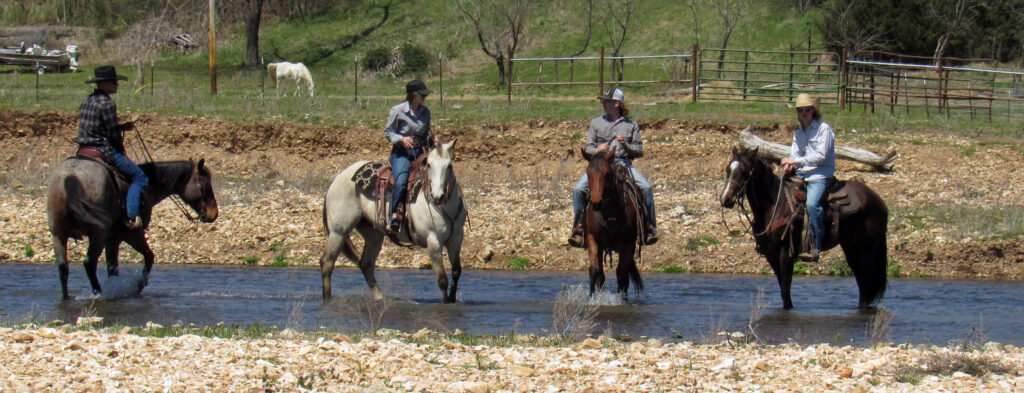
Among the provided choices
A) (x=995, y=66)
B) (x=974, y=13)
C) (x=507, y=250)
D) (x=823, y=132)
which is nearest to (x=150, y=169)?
(x=507, y=250)

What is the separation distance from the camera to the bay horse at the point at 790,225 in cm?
1177

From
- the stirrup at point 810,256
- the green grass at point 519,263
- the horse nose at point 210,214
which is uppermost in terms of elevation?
the horse nose at point 210,214

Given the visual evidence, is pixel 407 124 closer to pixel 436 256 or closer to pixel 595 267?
pixel 436 256

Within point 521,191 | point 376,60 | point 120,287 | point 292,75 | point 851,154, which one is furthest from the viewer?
point 376,60

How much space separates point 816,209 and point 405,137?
458cm

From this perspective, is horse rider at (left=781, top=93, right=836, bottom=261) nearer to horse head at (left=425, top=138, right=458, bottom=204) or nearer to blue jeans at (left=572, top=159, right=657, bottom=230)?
blue jeans at (left=572, top=159, right=657, bottom=230)

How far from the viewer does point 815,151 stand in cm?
1188

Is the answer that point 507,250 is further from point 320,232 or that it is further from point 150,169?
point 150,169

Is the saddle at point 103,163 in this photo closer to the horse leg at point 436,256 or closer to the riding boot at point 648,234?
the horse leg at point 436,256

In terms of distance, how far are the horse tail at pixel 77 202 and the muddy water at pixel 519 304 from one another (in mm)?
982

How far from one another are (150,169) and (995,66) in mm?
31106

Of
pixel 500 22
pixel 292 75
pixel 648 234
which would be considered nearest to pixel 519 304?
pixel 648 234

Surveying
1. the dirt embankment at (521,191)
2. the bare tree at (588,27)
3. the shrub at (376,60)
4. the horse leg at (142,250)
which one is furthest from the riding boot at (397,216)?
the shrub at (376,60)

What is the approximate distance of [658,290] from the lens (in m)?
14.0
